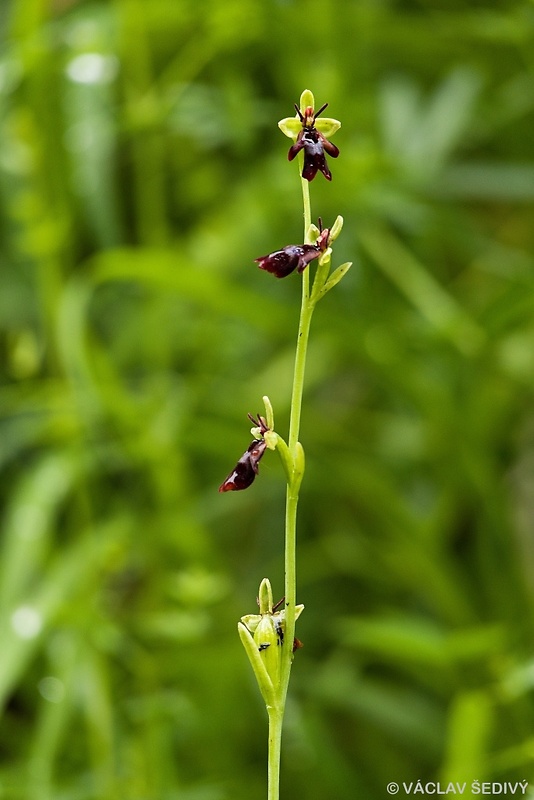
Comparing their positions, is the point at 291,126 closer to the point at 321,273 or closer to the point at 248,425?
the point at 321,273

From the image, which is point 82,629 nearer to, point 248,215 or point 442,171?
point 248,215

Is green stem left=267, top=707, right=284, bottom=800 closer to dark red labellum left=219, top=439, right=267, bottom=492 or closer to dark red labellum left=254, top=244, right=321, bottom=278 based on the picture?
dark red labellum left=219, top=439, right=267, bottom=492

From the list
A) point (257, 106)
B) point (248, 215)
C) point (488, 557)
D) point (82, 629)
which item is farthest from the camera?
point (257, 106)

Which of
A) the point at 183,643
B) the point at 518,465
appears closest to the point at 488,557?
the point at 518,465

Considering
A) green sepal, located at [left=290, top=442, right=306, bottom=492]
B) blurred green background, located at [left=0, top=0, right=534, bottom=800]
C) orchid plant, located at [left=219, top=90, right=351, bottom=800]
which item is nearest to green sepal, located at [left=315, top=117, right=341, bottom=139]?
orchid plant, located at [left=219, top=90, right=351, bottom=800]

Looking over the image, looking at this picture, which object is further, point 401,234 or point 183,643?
point 401,234

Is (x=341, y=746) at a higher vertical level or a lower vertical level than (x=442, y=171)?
lower

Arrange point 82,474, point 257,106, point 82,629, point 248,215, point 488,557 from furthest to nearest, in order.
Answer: point 257,106
point 248,215
point 488,557
point 82,474
point 82,629

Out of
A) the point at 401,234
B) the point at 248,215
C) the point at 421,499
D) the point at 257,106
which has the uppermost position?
the point at 257,106
